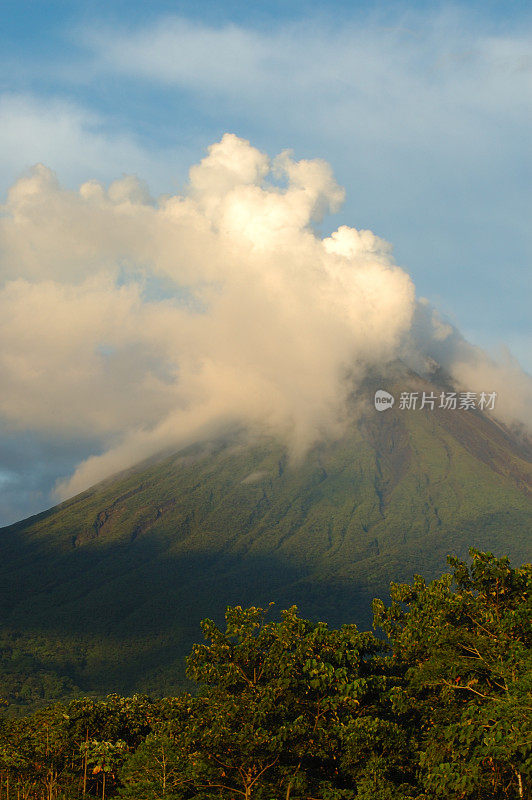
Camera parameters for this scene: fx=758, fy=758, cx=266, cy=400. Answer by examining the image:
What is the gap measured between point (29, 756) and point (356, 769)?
2871 centimetres

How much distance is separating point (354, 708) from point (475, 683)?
14.7 feet

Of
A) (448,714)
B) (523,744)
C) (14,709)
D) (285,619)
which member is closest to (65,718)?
(285,619)

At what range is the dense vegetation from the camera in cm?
2375

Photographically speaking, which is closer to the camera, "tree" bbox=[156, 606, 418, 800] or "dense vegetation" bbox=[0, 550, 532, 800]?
"dense vegetation" bbox=[0, 550, 532, 800]

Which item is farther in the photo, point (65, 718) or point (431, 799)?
point (65, 718)

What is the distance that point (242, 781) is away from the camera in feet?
84.2

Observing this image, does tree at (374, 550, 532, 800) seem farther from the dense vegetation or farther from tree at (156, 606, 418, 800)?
tree at (156, 606, 418, 800)

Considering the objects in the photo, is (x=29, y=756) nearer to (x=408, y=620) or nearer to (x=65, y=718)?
(x=65, y=718)

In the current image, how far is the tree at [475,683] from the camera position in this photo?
65.9ft

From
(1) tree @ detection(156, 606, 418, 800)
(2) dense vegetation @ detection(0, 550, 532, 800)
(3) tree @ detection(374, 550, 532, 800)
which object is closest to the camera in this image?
(3) tree @ detection(374, 550, 532, 800)

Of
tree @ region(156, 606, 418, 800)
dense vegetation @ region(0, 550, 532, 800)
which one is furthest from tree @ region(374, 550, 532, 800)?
tree @ region(156, 606, 418, 800)

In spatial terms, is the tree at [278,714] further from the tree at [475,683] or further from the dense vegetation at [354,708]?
A: the tree at [475,683]

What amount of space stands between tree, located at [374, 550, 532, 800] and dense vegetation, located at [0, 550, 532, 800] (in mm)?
61

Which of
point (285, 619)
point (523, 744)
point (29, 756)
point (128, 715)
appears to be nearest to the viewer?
point (523, 744)
